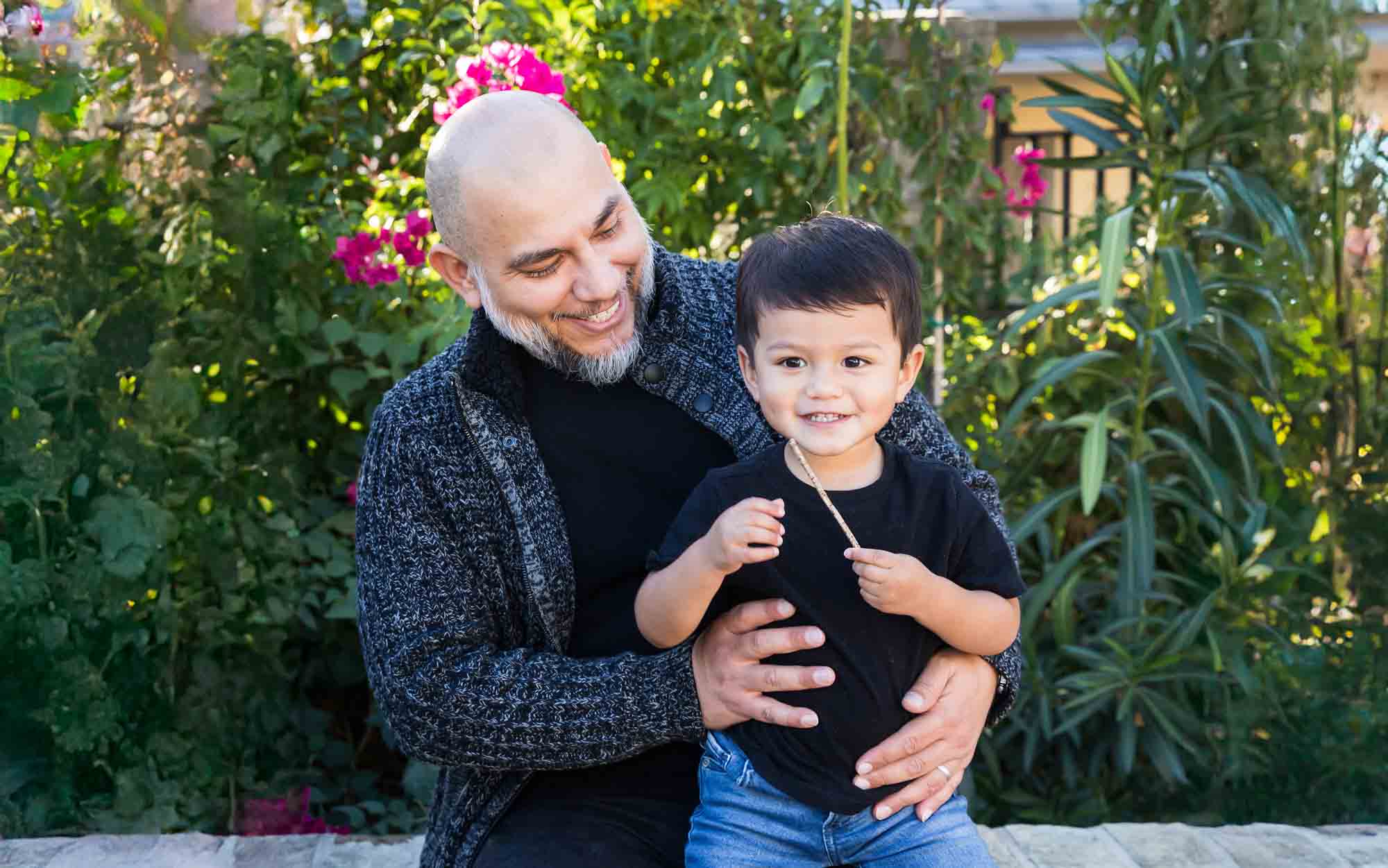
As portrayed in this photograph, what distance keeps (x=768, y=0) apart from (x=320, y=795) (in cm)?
209

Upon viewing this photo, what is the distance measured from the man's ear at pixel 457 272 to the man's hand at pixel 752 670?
0.59 m

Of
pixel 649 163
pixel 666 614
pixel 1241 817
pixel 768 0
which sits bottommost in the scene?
pixel 1241 817

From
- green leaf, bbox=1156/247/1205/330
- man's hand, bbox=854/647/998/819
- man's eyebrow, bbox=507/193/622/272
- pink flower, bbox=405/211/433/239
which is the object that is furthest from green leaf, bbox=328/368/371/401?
man's hand, bbox=854/647/998/819

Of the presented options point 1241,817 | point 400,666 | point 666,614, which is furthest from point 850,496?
point 1241,817

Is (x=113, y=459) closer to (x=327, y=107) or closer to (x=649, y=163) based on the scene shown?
(x=327, y=107)

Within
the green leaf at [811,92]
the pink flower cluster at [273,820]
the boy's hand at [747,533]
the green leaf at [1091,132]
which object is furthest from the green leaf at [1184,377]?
the pink flower cluster at [273,820]

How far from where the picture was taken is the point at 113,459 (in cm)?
303

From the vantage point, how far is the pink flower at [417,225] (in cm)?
317

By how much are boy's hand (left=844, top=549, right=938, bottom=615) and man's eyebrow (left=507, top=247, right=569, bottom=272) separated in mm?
611

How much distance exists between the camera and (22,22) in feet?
9.83

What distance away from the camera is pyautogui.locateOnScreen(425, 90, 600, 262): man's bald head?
198 centimetres

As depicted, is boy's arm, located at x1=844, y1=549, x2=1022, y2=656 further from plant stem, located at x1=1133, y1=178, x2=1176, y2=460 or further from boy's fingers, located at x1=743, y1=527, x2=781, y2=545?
plant stem, located at x1=1133, y1=178, x2=1176, y2=460

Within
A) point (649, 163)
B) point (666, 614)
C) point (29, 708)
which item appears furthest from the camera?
point (649, 163)

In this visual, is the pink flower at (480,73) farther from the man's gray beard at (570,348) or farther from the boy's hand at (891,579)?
the boy's hand at (891,579)
